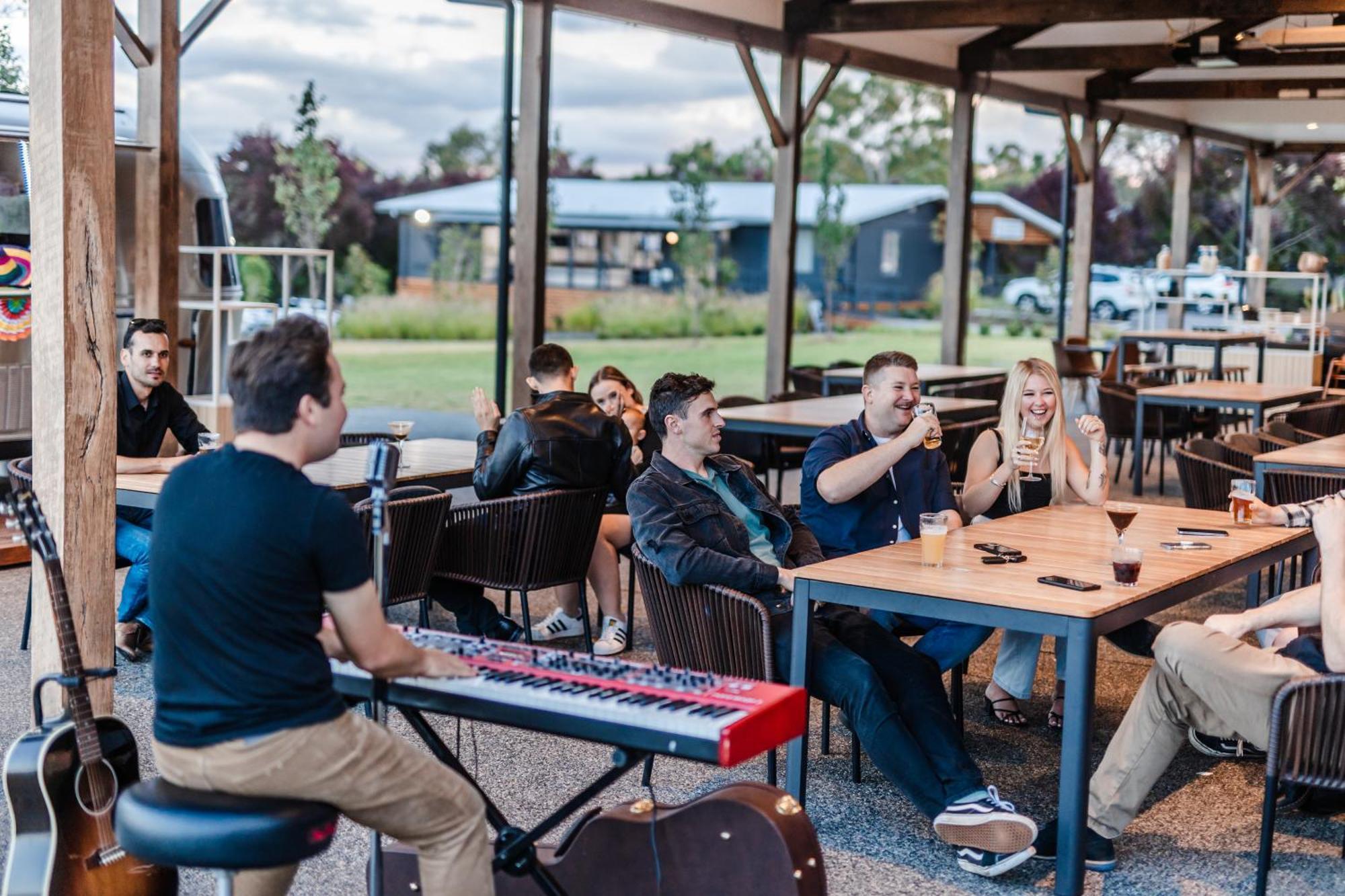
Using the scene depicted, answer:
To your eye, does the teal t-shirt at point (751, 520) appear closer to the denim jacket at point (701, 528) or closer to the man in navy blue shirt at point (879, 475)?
the denim jacket at point (701, 528)

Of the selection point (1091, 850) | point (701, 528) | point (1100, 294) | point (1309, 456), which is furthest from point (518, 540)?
point (1100, 294)

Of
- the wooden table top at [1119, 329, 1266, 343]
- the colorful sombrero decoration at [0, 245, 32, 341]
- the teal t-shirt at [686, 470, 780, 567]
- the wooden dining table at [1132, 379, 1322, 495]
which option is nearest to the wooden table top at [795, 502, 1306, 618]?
the teal t-shirt at [686, 470, 780, 567]

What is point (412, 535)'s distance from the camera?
4992 millimetres

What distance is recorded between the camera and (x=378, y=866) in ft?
10.1

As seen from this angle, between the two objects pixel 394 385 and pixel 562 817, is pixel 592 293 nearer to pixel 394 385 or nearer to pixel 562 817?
pixel 394 385

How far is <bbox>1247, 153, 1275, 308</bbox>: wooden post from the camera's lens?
1997 cm

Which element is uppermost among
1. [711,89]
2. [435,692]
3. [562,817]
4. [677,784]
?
[711,89]

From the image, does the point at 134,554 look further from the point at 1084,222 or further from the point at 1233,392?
the point at 1084,222

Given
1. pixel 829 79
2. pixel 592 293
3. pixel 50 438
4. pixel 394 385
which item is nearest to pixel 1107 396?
pixel 829 79

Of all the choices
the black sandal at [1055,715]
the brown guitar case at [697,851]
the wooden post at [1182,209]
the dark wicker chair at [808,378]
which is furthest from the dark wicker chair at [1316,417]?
the wooden post at [1182,209]

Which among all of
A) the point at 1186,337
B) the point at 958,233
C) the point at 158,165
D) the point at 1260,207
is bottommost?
the point at 1186,337

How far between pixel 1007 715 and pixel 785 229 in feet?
22.5

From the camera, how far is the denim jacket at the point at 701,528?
4.06 metres

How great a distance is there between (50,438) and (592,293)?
21.2 m
